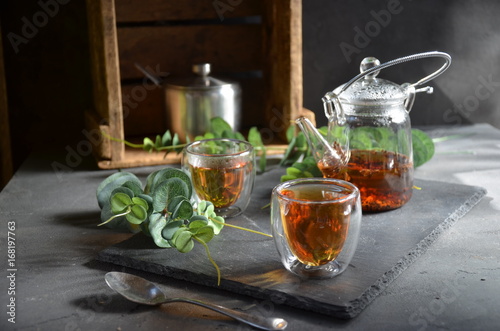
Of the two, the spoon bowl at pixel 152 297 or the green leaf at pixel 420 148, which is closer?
the spoon bowl at pixel 152 297

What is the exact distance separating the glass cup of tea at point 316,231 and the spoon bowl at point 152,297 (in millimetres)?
113

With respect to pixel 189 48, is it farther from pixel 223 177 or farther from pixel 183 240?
pixel 183 240

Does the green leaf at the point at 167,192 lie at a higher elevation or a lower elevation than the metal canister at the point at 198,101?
lower

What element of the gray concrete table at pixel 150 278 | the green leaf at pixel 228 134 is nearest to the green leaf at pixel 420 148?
the gray concrete table at pixel 150 278

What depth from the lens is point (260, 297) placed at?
0.72 metres

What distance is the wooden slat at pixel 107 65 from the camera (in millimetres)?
1206

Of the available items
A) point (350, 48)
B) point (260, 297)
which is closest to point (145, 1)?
point (350, 48)

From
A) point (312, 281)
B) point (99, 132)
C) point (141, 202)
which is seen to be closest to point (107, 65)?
point (99, 132)

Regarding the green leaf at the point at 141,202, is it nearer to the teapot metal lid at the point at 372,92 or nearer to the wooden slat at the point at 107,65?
the teapot metal lid at the point at 372,92

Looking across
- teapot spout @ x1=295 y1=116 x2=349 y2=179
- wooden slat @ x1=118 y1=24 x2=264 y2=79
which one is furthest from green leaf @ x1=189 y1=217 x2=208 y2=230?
wooden slat @ x1=118 y1=24 x2=264 y2=79

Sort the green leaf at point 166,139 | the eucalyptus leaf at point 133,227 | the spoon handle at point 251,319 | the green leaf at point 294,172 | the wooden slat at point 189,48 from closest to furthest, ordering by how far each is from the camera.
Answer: the spoon handle at point 251,319 → the eucalyptus leaf at point 133,227 → the green leaf at point 294,172 → the green leaf at point 166,139 → the wooden slat at point 189,48

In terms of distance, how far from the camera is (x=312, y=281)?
2.41 feet

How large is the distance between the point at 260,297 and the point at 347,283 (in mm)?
96

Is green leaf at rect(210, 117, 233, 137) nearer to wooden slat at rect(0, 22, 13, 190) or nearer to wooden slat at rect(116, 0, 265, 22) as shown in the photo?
wooden slat at rect(116, 0, 265, 22)
